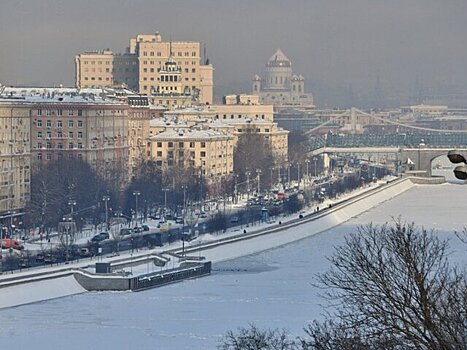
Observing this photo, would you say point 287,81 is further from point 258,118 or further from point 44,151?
point 44,151

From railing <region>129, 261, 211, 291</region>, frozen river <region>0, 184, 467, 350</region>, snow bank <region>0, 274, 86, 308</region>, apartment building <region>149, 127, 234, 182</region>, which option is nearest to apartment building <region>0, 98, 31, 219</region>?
frozen river <region>0, 184, 467, 350</region>

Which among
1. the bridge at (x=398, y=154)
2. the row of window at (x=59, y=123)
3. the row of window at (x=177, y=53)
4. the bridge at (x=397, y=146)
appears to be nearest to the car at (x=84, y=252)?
the row of window at (x=59, y=123)

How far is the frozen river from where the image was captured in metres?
15.7

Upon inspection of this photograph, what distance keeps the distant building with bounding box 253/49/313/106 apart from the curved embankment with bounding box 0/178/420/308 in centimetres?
4254

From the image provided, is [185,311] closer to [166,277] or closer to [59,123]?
[166,277]

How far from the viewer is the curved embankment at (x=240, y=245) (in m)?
19.7

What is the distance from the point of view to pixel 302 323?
16359 millimetres

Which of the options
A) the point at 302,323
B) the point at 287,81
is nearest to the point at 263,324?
the point at 302,323

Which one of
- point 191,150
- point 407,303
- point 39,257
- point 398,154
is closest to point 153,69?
point 398,154

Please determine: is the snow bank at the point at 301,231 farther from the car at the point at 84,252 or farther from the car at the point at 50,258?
the car at the point at 50,258

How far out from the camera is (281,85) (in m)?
95.6

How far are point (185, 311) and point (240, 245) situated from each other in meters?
9.10

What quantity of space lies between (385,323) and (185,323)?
9727 millimetres

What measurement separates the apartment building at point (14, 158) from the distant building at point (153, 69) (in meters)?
22.0
